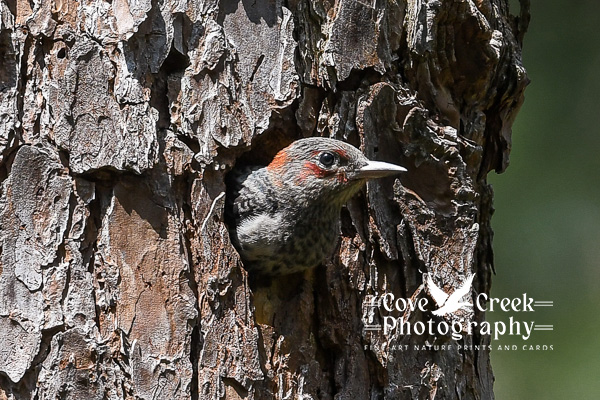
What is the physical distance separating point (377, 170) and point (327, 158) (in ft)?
0.78

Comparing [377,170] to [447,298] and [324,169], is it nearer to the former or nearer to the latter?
[324,169]

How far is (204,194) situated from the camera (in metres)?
3.48

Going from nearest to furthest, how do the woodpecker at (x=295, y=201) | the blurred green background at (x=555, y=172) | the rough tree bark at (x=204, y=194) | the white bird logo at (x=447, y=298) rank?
the rough tree bark at (x=204, y=194) < the woodpecker at (x=295, y=201) < the white bird logo at (x=447, y=298) < the blurred green background at (x=555, y=172)

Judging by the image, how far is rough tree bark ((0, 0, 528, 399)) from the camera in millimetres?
3254

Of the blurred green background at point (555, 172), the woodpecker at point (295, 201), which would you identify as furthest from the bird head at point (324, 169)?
the blurred green background at point (555, 172)

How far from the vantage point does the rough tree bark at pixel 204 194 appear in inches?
128

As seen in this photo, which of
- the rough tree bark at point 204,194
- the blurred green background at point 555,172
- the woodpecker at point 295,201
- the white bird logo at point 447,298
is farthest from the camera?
the blurred green background at point 555,172

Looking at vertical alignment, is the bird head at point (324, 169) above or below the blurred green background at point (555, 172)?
below

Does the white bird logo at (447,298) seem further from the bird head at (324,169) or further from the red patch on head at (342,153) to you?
the red patch on head at (342,153)

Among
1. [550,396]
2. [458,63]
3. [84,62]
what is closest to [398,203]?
[458,63]

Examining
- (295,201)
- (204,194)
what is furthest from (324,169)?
(204,194)

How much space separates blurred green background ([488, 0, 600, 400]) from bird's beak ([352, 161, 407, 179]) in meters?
4.10

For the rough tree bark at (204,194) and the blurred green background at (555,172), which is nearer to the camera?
the rough tree bark at (204,194)

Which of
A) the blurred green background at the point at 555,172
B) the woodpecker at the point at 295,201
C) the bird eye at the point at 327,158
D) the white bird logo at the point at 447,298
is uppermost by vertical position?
the blurred green background at the point at 555,172
